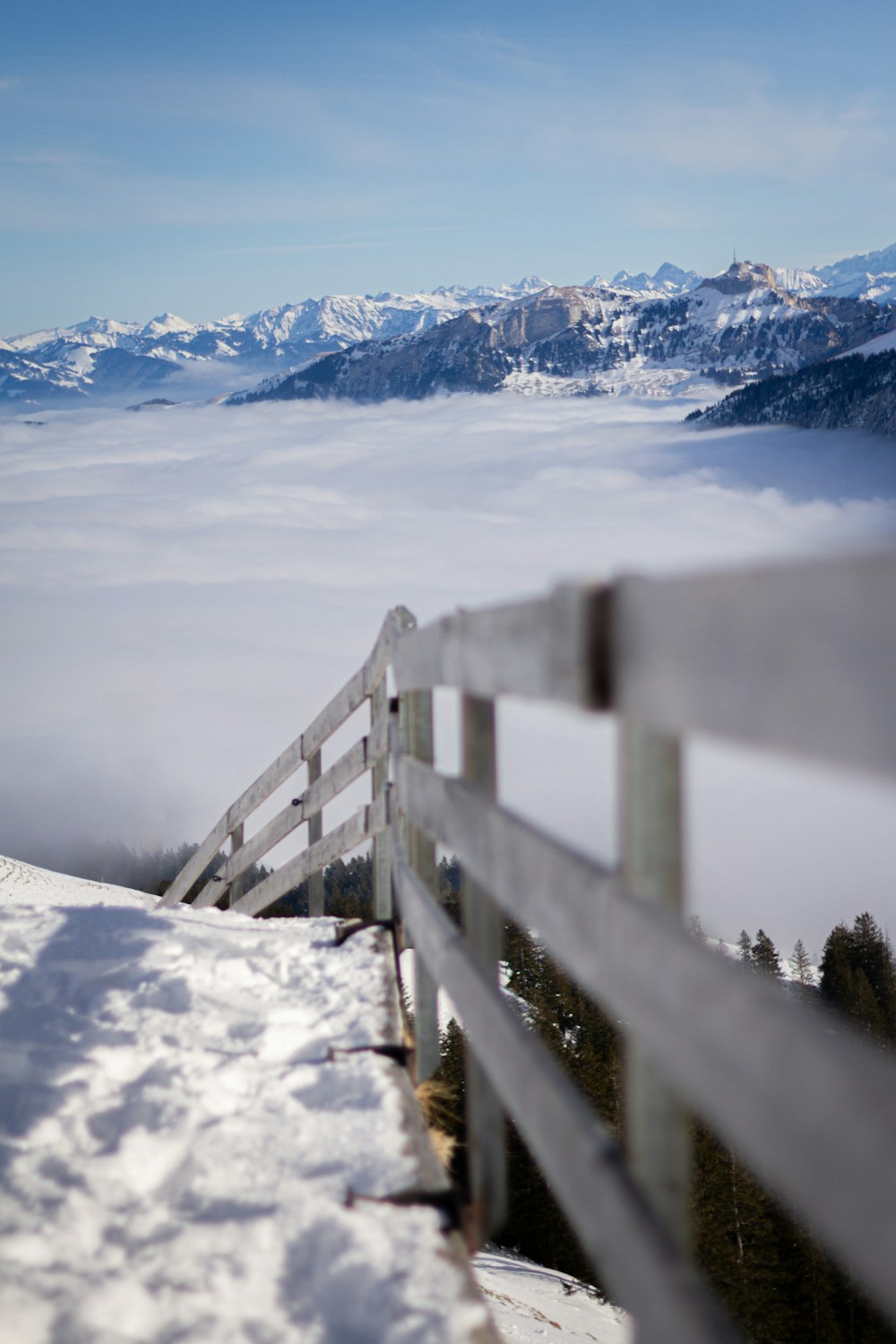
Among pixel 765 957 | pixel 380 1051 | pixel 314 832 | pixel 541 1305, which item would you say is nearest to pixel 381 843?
pixel 314 832

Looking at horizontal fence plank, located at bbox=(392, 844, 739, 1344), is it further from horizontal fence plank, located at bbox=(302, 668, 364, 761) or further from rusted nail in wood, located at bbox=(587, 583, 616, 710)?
horizontal fence plank, located at bbox=(302, 668, 364, 761)

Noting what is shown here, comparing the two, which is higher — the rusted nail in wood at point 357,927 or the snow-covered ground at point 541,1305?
the rusted nail in wood at point 357,927

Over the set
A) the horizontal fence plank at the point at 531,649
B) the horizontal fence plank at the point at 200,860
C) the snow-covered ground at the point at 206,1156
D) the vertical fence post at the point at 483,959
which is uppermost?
the horizontal fence plank at the point at 531,649

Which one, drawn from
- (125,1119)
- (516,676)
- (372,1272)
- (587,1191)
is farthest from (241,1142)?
(516,676)

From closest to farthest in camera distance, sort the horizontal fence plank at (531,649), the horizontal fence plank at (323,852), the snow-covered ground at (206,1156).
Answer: the horizontal fence plank at (531,649) → the snow-covered ground at (206,1156) → the horizontal fence plank at (323,852)

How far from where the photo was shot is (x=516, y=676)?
2014 millimetres

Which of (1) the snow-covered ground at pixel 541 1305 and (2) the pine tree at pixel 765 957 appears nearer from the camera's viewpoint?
(1) the snow-covered ground at pixel 541 1305

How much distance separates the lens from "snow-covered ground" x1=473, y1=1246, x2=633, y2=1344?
21.5m

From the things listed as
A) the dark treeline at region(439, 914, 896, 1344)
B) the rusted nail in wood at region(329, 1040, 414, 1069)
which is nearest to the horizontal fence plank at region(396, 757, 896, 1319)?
the rusted nail in wood at region(329, 1040, 414, 1069)

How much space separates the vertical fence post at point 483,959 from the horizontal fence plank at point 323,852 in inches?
80.6

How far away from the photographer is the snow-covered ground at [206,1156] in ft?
7.47

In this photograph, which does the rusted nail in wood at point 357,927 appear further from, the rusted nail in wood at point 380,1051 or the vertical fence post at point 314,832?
the rusted nail in wood at point 380,1051

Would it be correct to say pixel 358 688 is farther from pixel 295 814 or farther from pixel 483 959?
pixel 483 959

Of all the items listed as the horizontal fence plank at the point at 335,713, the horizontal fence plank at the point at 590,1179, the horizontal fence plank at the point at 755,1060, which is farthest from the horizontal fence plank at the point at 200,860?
the horizontal fence plank at the point at 755,1060
